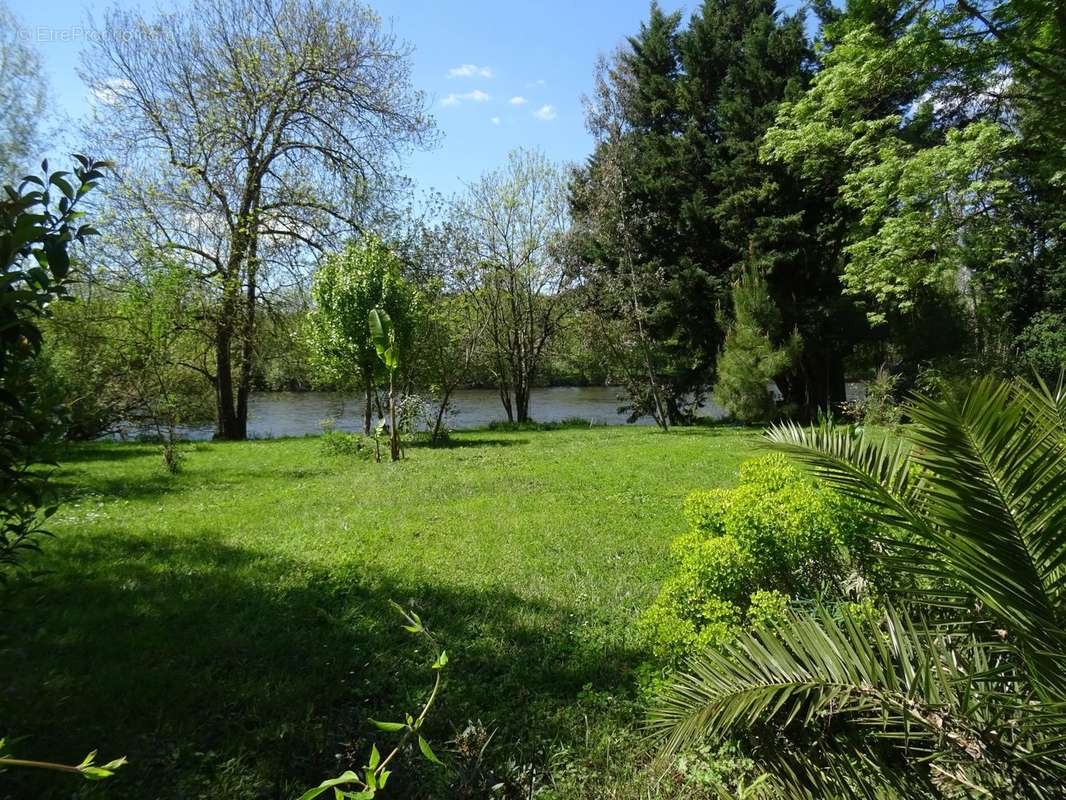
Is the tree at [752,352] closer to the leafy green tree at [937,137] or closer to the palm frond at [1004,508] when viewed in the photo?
the leafy green tree at [937,137]

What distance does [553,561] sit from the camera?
533cm

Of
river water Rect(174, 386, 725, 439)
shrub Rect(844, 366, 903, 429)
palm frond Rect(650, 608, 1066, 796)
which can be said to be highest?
shrub Rect(844, 366, 903, 429)

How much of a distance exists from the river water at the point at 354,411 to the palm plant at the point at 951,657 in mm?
19457

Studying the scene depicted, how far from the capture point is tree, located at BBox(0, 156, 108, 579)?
1580 mm

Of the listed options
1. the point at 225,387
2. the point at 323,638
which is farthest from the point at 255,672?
the point at 225,387

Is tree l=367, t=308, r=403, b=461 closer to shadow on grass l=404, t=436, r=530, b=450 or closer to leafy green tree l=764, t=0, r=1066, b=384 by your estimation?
shadow on grass l=404, t=436, r=530, b=450

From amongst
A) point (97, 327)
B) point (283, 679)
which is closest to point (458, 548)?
point (283, 679)

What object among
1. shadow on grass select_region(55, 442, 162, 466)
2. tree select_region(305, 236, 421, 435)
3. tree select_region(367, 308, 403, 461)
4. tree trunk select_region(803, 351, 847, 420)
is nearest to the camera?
tree select_region(367, 308, 403, 461)

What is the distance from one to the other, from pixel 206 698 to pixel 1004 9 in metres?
15.8

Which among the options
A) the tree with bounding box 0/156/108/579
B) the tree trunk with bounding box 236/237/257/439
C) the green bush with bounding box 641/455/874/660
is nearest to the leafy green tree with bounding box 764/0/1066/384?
the green bush with bounding box 641/455/874/660

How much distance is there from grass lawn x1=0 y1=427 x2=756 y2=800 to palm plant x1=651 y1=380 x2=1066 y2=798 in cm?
70

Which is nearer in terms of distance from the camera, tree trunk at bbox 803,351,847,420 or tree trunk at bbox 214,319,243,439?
tree trunk at bbox 214,319,243,439

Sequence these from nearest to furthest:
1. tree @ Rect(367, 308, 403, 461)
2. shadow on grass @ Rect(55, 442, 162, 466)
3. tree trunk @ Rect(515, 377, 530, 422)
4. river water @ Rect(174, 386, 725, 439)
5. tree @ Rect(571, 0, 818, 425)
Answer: tree @ Rect(367, 308, 403, 461), shadow on grass @ Rect(55, 442, 162, 466), tree @ Rect(571, 0, 818, 425), river water @ Rect(174, 386, 725, 439), tree trunk @ Rect(515, 377, 530, 422)

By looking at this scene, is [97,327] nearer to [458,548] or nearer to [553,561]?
[458,548]
